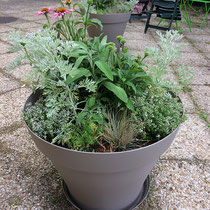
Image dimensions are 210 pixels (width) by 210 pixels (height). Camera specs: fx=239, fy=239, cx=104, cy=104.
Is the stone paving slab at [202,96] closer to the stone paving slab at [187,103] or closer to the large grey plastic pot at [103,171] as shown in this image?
the stone paving slab at [187,103]

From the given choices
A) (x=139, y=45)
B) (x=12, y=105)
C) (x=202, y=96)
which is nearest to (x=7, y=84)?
(x=12, y=105)

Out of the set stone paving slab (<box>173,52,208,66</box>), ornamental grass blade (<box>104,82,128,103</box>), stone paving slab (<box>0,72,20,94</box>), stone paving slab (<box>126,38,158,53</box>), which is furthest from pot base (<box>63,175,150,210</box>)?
stone paving slab (<box>126,38,158,53</box>)

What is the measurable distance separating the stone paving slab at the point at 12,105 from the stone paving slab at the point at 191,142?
130cm

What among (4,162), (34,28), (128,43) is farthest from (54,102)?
(34,28)

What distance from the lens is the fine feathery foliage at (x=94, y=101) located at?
112cm

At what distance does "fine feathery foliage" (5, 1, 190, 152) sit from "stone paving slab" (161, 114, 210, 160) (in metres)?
0.62

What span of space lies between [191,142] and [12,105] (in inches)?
64.2

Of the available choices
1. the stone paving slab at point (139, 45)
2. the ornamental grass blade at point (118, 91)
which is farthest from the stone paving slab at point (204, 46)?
the ornamental grass blade at point (118, 91)

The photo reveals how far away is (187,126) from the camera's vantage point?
208cm

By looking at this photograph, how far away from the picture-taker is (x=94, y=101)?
119 cm

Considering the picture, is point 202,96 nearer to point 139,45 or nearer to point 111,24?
point 111,24

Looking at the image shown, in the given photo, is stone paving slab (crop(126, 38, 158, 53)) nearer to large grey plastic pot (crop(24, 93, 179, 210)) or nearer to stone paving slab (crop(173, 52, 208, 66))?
stone paving slab (crop(173, 52, 208, 66))

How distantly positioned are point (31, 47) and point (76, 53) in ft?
0.73

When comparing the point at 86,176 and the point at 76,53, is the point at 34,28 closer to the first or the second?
the point at 76,53
